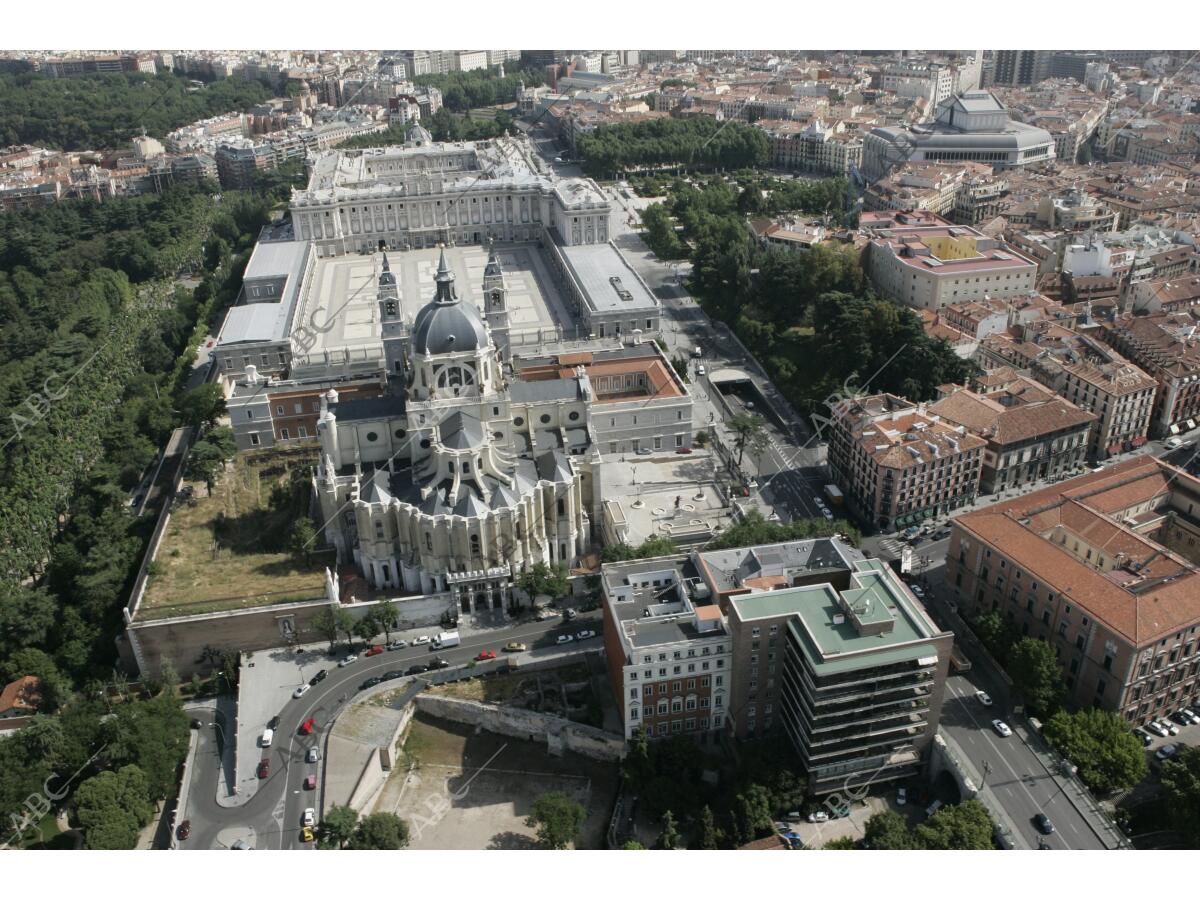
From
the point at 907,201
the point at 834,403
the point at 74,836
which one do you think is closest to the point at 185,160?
the point at 907,201

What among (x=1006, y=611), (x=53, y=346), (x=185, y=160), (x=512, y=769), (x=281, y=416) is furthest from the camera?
(x=185, y=160)

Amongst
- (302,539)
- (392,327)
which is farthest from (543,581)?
(392,327)

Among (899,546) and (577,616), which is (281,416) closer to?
(577,616)

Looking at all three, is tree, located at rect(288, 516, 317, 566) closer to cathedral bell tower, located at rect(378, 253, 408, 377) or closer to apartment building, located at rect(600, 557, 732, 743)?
cathedral bell tower, located at rect(378, 253, 408, 377)

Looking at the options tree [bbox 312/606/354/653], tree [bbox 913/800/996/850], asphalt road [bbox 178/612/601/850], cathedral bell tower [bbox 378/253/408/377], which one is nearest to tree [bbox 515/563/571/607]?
asphalt road [bbox 178/612/601/850]

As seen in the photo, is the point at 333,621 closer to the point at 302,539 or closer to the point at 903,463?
the point at 302,539

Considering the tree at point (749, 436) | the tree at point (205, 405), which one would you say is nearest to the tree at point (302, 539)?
the tree at point (205, 405)
